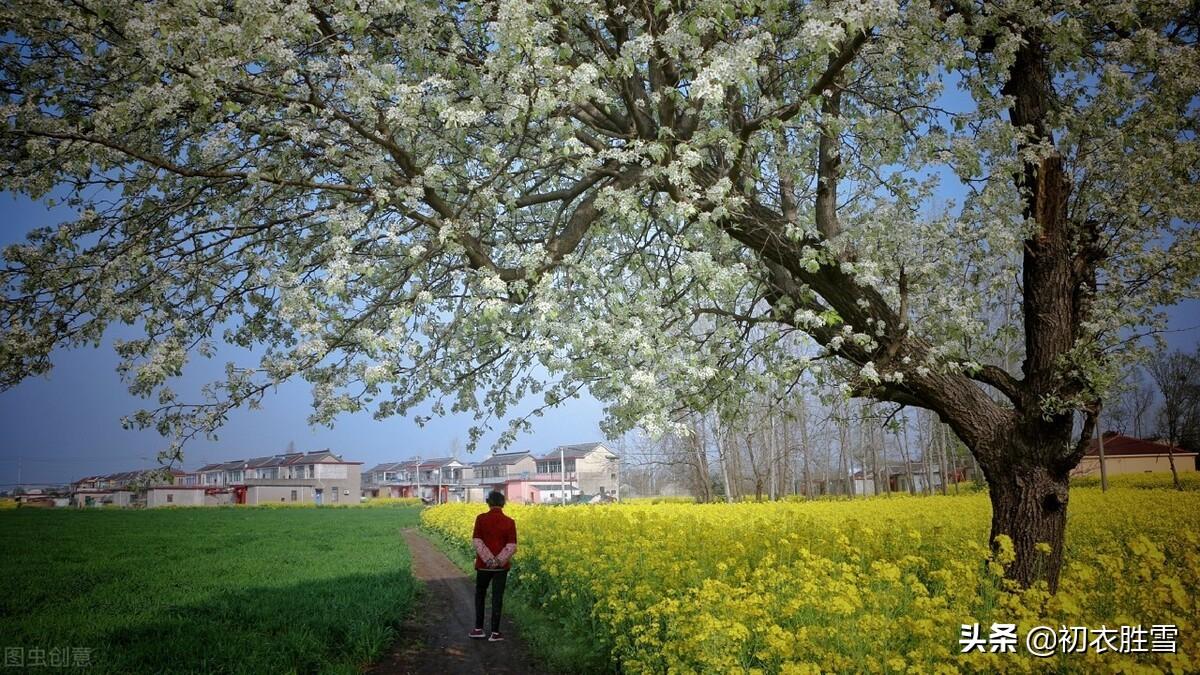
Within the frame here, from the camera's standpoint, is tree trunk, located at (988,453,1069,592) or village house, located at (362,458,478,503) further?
village house, located at (362,458,478,503)

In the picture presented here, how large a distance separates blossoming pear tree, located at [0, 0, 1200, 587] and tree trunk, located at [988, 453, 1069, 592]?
3cm

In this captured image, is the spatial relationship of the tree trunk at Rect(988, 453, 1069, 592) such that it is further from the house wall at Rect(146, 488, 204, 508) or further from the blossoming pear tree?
the house wall at Rect(146, 488, 204, 508)

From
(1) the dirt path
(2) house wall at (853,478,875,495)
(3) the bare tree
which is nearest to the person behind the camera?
(1) the dirt path

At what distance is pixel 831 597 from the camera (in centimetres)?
655

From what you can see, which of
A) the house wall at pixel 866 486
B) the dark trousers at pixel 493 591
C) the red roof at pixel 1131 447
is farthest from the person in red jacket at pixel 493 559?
the red roof at pixel 1131 447

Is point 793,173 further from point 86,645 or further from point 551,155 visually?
point 86,645

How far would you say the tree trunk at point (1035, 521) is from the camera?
8.60 meters

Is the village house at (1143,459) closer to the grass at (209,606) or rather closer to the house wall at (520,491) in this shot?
the grass at (209,606)

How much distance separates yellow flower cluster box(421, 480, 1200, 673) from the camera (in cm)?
507

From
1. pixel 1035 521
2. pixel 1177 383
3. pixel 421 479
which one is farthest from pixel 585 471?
pixel 1035 521

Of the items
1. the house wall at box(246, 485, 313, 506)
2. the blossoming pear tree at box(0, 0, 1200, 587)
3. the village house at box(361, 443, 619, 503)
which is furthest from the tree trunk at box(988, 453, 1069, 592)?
the house wall at box(246, 485, 313, 506)

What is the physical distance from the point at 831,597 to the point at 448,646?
6.36 metres

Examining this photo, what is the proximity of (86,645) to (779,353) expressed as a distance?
1011cm

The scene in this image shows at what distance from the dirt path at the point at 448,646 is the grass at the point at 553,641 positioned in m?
0.18
